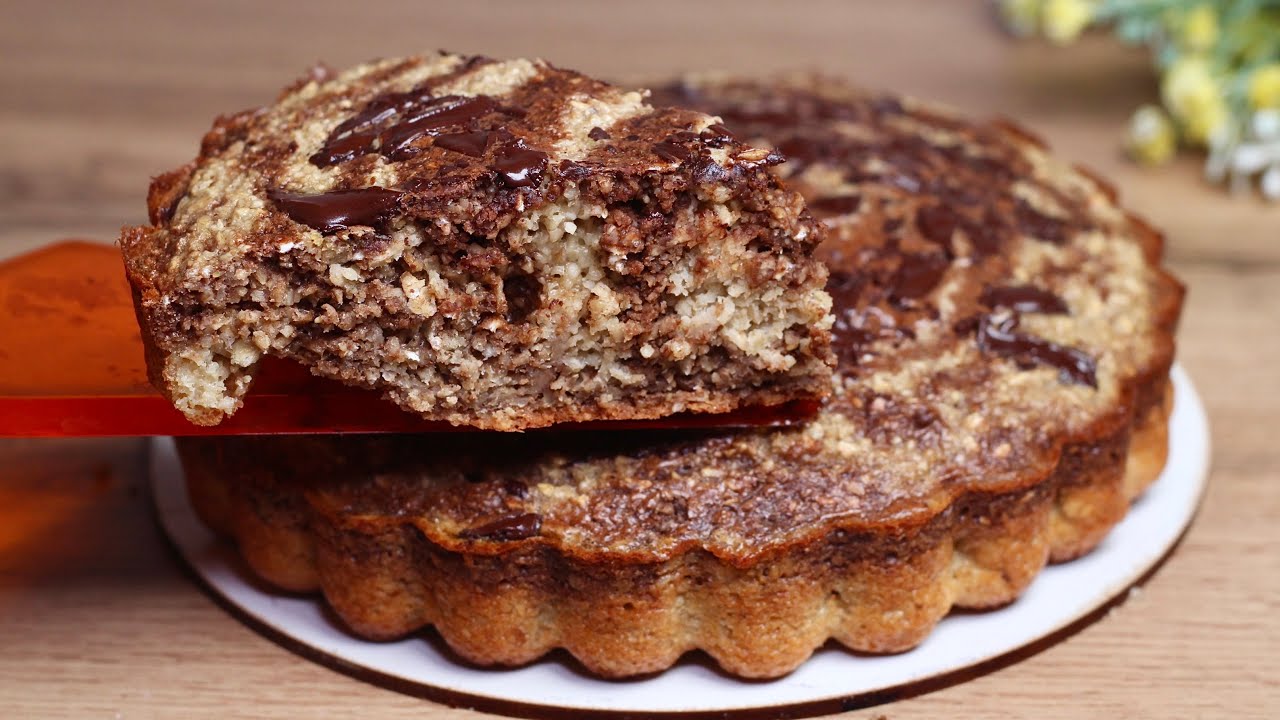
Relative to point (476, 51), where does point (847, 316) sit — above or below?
below

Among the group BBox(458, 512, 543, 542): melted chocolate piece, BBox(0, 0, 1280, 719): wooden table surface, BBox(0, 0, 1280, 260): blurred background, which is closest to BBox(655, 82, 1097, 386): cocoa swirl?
BBox(0, 0, 1280, 719): wooden table surface

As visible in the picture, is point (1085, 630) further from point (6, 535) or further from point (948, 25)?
point (948, 25)

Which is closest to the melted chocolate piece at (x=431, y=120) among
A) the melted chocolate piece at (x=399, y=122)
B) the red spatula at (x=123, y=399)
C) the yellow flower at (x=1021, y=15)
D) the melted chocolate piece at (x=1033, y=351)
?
the melted chocolate piece at (x=399, y=122)

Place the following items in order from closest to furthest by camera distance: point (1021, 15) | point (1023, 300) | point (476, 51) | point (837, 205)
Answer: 1. point (1023, 300)
2. point (837, 205)
3. point (476, 51)
4. point (1021, 15)

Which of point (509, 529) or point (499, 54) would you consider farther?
point (499, 54)

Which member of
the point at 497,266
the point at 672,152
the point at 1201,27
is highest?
the point at 672,152

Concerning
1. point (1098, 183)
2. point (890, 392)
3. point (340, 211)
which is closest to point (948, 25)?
point (1098, 183)

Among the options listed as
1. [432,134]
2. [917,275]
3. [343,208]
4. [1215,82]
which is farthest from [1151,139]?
[343,208]

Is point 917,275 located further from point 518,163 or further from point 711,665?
point 518,163
